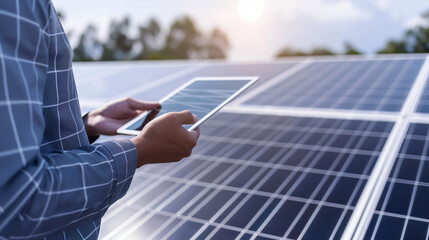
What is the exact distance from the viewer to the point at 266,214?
2562 millimetres

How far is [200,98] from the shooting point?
287 cm

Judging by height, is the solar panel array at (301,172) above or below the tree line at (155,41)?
above

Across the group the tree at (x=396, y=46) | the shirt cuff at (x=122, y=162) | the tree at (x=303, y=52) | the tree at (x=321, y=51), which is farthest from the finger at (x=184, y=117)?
the tree at (x=396, y=46)

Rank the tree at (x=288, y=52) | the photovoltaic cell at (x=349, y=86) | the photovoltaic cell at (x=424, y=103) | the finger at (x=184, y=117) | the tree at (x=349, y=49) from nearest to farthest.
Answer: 1. the finger at (x=184, y=117)
2. the photovoltaic cell at (x=424, y=103)
3. the photovoltaic cell at (x=349, y=86)
4. the tree at (x=349, y=49)
5. the tree at (x=288, y=52)

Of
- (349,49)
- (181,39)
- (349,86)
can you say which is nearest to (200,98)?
(349,86)

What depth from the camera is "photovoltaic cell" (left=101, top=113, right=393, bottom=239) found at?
2.49 meters

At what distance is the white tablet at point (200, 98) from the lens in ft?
8.65

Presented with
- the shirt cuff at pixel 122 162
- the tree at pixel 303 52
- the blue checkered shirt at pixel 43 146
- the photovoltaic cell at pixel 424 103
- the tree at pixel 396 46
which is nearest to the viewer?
the blue checkered shirt at pixel 43 146

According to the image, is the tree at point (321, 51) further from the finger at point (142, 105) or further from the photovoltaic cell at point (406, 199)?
the finger at point (142, 105)

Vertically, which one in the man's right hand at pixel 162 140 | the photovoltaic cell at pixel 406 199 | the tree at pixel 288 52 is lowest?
the tree at pixel 288 52

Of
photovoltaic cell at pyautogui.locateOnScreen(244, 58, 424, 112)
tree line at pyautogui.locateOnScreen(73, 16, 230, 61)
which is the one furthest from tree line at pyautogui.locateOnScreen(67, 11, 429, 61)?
photovoltaic cell at pyautogui.locateOnScreen(244, 58, 424, 112)

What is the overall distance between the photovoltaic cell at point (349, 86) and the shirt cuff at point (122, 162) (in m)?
2.57

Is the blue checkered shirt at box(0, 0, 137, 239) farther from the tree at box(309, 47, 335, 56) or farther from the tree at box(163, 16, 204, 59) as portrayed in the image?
the tree at box(163, 16, 204, 59)

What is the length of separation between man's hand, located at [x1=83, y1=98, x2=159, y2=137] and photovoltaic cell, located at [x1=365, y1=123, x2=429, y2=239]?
142 centimetres
